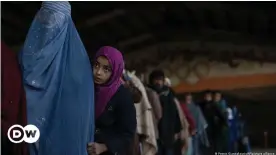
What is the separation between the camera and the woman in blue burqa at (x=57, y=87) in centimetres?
155

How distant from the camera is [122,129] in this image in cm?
165

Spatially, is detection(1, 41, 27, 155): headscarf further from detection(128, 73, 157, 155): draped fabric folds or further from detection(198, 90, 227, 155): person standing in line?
detection(198, 90, 227, 155): person standing in line

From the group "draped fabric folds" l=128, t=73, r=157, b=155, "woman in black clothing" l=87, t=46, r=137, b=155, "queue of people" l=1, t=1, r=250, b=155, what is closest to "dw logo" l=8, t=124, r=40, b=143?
"queue of people" l=1, t=1, r=250, b=155

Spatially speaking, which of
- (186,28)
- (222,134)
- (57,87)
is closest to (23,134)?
(57,87)

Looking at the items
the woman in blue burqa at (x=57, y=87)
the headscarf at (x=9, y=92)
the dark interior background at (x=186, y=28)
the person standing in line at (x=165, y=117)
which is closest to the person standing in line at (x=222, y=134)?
the dark interior background at (x=186, y=28)

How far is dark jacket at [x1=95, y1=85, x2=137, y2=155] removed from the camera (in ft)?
5.37

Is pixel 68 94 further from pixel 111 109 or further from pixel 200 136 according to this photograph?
pixel 200 136

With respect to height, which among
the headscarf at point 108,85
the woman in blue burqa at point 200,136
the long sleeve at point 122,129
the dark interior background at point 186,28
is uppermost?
the dark interior background at point 186,28

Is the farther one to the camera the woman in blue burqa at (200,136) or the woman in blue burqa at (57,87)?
the woman in blue burqa at (200,136)

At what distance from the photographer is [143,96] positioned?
290 centimetres

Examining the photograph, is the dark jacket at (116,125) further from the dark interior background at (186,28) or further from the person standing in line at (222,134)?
the person standing in line at (222,134)

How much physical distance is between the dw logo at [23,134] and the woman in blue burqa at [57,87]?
0.07 ft

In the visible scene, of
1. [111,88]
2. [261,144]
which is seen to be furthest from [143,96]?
[261,144]

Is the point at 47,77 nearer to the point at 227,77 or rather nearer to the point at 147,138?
the point at 147,138
